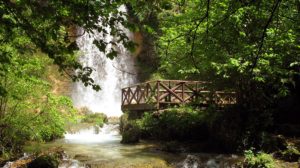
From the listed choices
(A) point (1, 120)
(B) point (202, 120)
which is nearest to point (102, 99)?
(B) point (202, 120)

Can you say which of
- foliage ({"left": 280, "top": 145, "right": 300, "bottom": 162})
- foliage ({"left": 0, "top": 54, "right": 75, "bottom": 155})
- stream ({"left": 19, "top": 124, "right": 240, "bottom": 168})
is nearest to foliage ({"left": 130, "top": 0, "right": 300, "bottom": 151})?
foliage ({"left": 280, "top": 145, "right": 300, "bottom": 162})

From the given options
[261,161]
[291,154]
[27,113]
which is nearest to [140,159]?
[261,161]

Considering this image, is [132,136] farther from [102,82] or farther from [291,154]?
[102,82]

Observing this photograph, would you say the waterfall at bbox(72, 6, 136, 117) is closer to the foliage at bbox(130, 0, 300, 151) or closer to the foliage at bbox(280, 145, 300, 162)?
the foliage at bbox(130, 0, 300, 151)

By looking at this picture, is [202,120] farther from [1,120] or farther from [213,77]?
[1,120]

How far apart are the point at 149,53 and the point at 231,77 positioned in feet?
66.3

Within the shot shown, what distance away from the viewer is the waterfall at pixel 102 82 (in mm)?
31295

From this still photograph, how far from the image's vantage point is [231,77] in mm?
10805

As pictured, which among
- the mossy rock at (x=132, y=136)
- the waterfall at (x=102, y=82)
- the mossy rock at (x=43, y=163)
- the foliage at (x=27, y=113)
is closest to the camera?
the mossy rock at (x=43, y=163)

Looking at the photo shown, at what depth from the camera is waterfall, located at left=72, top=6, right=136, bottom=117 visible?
31295mm

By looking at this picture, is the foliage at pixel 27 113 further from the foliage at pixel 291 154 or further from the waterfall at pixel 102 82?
the waterfall at pixel 102 82

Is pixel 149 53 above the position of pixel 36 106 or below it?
above

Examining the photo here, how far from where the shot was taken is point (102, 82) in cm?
3222

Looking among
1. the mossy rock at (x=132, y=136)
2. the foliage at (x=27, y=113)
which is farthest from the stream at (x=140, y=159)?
the mossy rock at (x=132, y=136)
